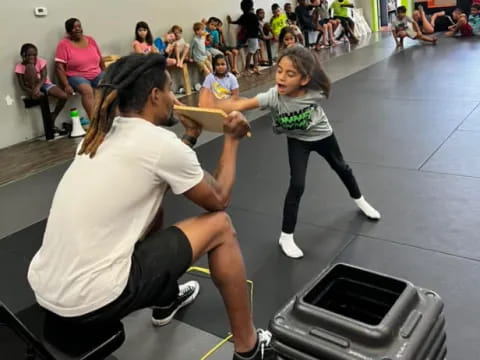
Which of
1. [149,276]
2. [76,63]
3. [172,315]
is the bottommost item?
[172,315]

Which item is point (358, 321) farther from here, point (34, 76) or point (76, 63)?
point (76, 63)

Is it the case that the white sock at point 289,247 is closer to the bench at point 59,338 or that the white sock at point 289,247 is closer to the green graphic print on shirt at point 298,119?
the green graphic print on shirt at point 298,119

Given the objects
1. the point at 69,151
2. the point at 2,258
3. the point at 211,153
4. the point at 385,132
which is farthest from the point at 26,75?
the point at 385,132

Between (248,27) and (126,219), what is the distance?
24.0ft

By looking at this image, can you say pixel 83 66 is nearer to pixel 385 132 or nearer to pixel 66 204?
pixel 385 132

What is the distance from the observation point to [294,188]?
2.61 m

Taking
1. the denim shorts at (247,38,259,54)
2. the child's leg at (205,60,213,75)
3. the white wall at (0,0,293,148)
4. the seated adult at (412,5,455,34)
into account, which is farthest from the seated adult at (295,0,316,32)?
the white wall at (0,0,293,148)

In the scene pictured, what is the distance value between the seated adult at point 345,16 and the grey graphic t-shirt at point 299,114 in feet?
28.8

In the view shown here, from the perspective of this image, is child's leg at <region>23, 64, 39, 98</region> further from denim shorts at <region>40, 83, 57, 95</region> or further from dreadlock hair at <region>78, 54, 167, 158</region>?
dreadlock hair at <region>78, 54, 167, 158</region>

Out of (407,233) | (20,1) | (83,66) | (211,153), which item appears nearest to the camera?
(407,233)

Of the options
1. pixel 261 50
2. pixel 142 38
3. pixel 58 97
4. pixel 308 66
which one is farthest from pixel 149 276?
pixel 261 50

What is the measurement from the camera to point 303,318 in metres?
1.34

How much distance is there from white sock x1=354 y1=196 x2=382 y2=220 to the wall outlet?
4.33 metres

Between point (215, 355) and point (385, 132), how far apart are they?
10.3 feet
